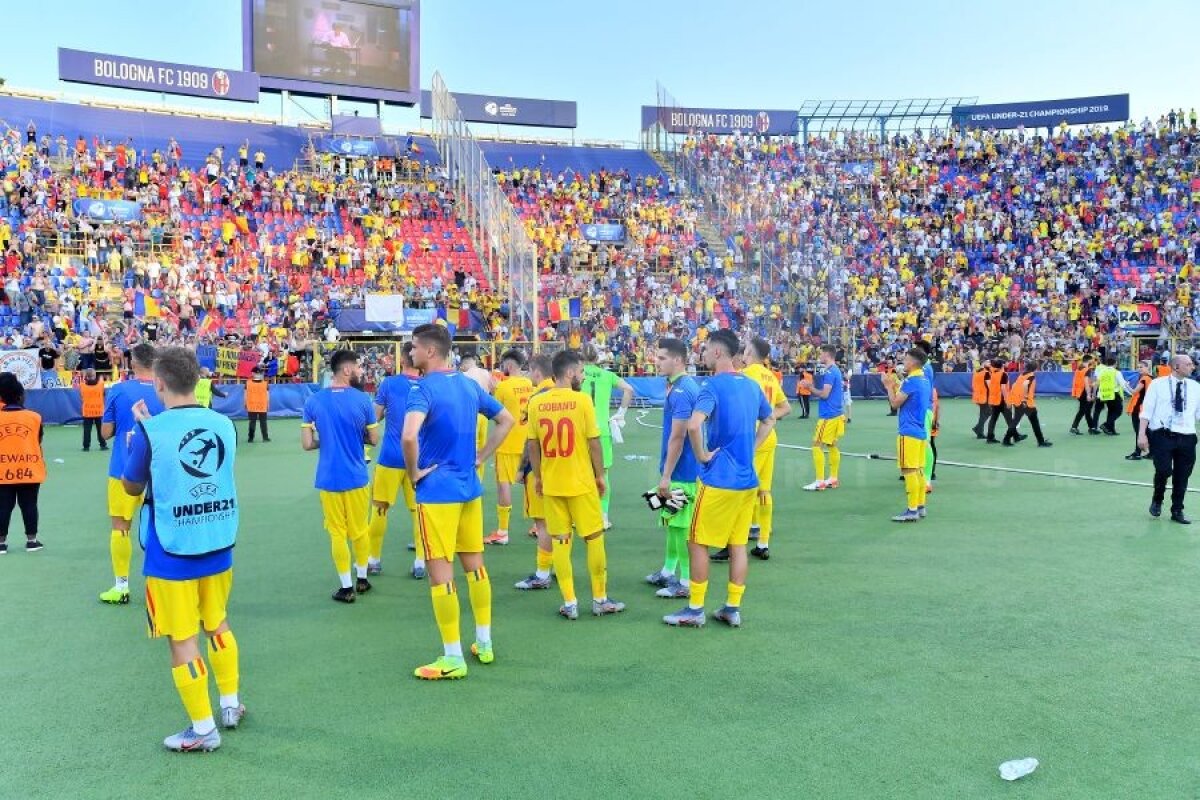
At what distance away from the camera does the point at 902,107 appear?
47.2 metres

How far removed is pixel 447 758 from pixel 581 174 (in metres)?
40.2

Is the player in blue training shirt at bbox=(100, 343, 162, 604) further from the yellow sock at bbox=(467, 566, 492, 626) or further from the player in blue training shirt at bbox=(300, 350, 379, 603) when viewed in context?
the yellow sock at bbox=(467, 566, 492, 626)

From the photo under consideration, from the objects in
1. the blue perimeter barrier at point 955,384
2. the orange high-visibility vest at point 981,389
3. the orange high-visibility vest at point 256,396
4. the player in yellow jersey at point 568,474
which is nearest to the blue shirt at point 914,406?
the player in yellow jersey at point 568,474

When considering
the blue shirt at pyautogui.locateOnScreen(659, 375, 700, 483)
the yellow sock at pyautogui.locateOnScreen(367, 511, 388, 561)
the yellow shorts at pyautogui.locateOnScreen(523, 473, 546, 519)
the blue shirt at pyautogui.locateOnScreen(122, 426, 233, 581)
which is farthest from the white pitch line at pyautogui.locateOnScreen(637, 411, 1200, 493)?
the blue shirt at pyautogui.locateOnScreen(122, 426, 233, 581)

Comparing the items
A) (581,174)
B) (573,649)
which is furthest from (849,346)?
(573,649)

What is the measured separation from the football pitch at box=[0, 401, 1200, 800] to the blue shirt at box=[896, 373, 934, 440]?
1.27m

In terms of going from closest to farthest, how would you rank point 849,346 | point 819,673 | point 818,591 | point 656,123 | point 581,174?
point 819,673 → point 818,591 → point 849,346 → point 581,174 → point 656,123

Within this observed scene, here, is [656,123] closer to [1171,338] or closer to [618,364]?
[618,364]

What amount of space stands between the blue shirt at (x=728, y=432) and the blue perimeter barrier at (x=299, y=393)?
50.7 feet

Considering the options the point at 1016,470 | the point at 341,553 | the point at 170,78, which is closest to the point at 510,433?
the point at 341,553

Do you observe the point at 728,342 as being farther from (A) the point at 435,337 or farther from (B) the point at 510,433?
(B) the point at 510,433

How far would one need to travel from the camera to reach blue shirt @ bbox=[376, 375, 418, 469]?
7.40 metres

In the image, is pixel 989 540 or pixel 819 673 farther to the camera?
pixel 989 540

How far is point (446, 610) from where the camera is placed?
204 inches
